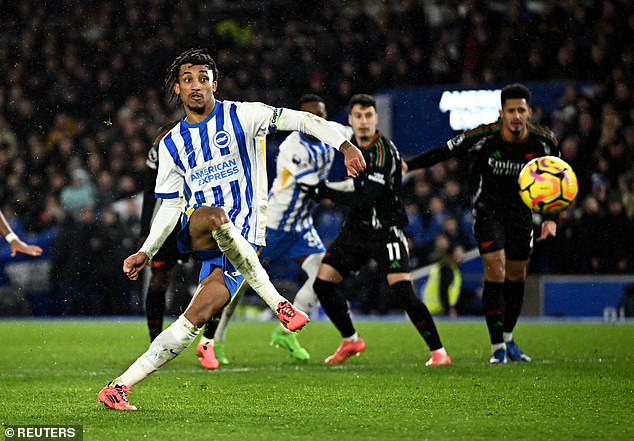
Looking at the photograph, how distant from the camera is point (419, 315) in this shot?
28.5ft

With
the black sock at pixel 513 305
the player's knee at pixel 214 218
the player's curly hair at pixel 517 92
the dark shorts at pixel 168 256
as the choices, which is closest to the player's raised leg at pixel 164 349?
the player's knee at pixel 214 218

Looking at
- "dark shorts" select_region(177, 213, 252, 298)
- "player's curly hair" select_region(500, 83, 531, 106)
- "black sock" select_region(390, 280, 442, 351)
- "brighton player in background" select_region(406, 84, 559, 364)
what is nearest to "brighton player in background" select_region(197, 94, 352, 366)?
"brighton player in background" select_region(406, 84, 559, 364)

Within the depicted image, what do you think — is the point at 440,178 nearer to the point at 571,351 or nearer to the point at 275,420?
the point at 571,351

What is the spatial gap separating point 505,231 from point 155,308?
2.81m

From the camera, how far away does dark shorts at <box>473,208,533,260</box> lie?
29.4ft

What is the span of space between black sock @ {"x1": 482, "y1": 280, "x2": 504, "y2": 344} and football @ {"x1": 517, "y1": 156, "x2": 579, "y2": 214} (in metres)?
1.02

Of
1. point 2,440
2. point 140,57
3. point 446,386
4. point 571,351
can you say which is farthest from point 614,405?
point 140,57

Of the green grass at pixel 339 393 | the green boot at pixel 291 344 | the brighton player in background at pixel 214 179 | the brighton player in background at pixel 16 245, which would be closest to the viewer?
the green grass at pixel 339 393

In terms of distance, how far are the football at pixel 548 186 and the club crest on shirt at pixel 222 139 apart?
275 cm

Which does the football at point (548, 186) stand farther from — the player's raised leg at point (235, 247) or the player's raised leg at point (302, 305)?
the player's raised leg at point (235, 247)

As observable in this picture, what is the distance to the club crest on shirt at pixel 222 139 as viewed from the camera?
6.31 meters

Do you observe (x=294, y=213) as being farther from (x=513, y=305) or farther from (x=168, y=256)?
(x=513, y=305)

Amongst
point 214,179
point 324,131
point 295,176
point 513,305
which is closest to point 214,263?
point 214,179

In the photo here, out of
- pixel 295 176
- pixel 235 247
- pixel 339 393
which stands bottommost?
pixel 339 393
